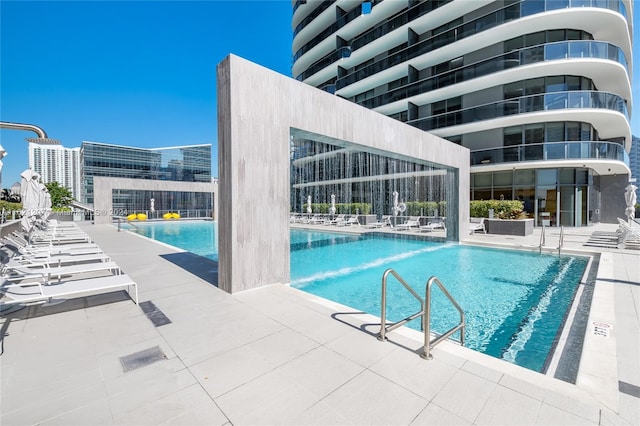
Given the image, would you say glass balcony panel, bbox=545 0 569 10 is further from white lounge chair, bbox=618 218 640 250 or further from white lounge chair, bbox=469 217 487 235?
white lounge chair, bbox=618 218 640 250

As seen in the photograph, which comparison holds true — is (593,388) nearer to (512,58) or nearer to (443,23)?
(512,58)

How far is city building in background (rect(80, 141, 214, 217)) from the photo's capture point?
3553cm

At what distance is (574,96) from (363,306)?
21.1m

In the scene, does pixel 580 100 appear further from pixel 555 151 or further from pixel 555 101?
pixel 555 151

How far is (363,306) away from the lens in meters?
5.71

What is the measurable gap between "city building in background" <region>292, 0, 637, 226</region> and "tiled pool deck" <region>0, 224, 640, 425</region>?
15.2 m

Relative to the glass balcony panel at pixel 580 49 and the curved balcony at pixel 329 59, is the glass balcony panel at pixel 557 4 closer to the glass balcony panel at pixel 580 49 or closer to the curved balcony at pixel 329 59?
the glass balcony panel at pixel 580 49

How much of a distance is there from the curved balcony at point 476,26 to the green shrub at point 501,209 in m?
12.2

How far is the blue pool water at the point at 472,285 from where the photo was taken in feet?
14.9

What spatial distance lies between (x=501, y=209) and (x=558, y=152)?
5.38 m

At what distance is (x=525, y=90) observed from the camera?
1936 centimetres

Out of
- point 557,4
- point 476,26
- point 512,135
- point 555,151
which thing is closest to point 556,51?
point 557,4

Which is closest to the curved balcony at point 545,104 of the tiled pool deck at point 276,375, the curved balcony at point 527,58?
the curved balcony at point 527,58

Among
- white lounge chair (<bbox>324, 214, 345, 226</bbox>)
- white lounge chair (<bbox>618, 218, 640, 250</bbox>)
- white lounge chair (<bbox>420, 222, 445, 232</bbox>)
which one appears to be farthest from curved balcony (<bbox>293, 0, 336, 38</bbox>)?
white lounge chair (<bbox>618, 218, 640, 250</bbox>)
